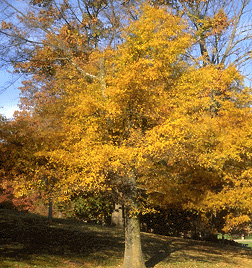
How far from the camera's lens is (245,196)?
13016 millimetres

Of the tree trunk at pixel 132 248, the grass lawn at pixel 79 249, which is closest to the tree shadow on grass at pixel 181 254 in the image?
the grass lawn at pixel 79 249

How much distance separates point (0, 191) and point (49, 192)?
18370 mm

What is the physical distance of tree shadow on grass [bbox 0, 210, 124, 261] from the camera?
12.9m

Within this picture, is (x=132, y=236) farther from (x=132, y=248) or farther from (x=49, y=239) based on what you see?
(x=49, y=239)

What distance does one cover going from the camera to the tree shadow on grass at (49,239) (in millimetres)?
12870

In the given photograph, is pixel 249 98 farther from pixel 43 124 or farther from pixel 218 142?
pixel 43 124

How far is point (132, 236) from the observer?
11906 millimetres

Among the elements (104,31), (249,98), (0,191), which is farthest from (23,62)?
(0,191)

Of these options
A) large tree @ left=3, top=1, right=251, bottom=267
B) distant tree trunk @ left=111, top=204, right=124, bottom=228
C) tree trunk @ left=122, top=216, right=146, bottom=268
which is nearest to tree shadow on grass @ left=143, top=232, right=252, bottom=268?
tree trunk @ left=122, top=216, right=146, bottom=268

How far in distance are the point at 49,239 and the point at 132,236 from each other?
527 centimetres

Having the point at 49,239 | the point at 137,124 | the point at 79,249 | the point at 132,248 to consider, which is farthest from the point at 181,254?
the point at 137,124

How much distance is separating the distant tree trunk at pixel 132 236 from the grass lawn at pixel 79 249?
3.33ft

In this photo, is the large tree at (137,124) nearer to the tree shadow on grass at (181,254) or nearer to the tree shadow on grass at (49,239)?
the tree shadow on grass at (181,254)

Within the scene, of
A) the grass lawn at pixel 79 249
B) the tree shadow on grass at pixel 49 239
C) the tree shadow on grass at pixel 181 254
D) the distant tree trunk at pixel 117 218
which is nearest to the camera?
the grass lawn at pixel 79 249
